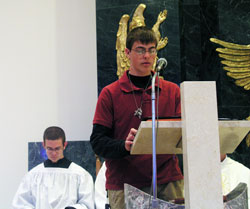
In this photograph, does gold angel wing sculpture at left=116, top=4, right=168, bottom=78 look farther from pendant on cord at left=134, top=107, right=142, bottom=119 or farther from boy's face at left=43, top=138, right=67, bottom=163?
pendant on cord at left=134, top=107, right=142, bottom=119

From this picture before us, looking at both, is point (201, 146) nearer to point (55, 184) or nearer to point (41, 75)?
point (55, 184)

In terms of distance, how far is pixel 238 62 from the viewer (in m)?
5.63

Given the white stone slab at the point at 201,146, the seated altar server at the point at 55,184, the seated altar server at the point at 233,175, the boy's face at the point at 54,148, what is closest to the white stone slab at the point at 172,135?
the white stone slab at the point at 201,146

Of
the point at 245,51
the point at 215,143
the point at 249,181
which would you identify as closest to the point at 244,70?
the point at 245,51

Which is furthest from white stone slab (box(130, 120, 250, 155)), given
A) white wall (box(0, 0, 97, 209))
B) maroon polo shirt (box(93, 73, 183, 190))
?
white wall (box(0, 0, 97, 209))

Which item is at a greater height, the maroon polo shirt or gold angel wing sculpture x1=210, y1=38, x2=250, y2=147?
gold angel wing sculpture x1=210, y1=38, x2=250, y2=147

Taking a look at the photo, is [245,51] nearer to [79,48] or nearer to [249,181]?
[249,181]

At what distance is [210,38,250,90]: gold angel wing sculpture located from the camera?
561 cm

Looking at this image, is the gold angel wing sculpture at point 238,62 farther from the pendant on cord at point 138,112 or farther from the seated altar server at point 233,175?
the pendant on cord at point 138,112

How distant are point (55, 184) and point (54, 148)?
0.52 metres

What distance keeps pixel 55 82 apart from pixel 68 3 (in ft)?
4.74

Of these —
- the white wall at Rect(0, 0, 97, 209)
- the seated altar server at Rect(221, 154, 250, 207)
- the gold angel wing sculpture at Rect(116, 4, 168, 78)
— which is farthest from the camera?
the white wall at Rect(0, 0, 97, 209)

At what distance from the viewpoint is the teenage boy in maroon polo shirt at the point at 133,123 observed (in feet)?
7.96

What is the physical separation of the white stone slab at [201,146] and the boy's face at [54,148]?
3.91m
